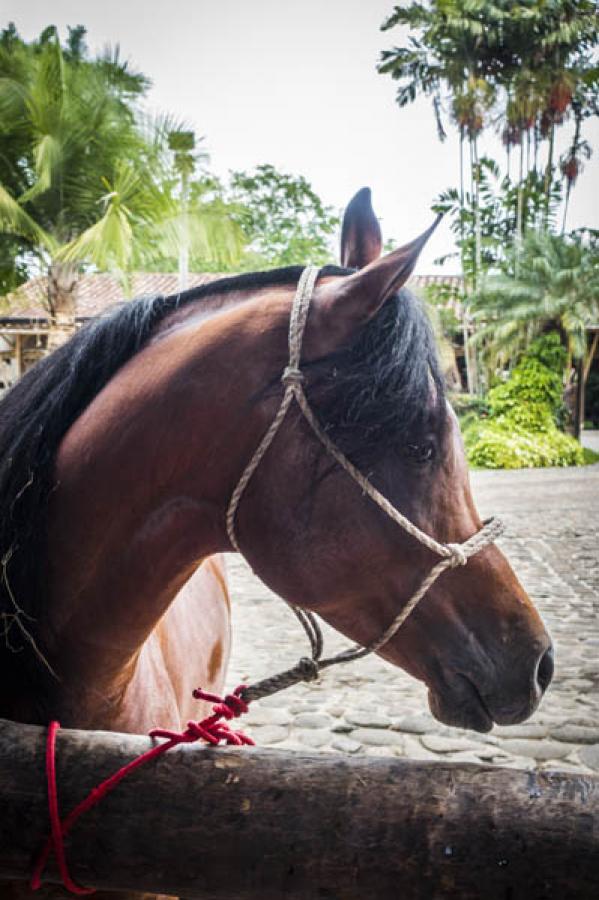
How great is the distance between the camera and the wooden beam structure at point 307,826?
2.69ft

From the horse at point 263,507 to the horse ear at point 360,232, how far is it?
0.28 meters

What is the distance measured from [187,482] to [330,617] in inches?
14.2

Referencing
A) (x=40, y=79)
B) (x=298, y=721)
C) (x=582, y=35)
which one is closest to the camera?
(x=298, y=721)

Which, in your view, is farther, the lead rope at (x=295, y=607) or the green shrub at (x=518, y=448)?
the green shrub at (x=518, y=448)

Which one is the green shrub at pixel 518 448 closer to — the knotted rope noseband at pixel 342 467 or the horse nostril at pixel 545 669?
the horse nostril at pixel 545 669

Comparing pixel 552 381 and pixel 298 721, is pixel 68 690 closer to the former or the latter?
pixel 298 721

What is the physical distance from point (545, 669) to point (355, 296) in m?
0.79

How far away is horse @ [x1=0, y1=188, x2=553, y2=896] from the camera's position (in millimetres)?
1172

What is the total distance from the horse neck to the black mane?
0.04m

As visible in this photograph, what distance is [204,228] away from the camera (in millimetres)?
12320

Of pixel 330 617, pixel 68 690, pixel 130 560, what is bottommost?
pixel 68 690

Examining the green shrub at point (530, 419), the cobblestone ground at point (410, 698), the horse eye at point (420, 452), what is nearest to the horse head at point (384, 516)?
the horse eye at point (420, 452)

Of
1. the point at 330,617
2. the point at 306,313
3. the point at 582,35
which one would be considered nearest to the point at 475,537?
the point at 330,617

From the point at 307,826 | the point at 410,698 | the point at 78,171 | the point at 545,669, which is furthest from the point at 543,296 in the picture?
the point at 307,826
